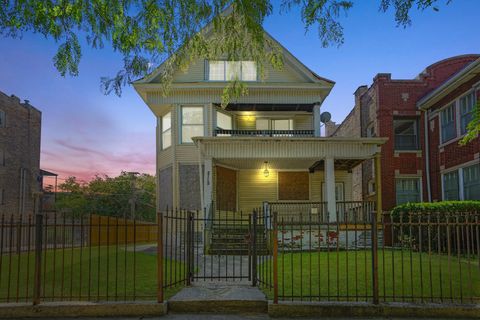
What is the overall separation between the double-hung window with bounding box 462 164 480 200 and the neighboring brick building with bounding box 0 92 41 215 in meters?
27.6

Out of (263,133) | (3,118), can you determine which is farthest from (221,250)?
(3,118)

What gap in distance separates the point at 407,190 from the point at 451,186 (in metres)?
2.55

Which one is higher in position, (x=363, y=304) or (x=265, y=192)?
(x=265, y=192)

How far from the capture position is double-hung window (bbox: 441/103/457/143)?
18500 mm

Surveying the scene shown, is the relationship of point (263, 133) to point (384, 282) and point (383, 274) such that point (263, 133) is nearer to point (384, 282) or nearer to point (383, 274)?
point (383, 274)

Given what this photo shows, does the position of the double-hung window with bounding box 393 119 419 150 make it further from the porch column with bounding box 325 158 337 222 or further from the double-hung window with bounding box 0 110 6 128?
the double-hung window with bounding box 0 110 6 128

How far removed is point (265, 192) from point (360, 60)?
7678 mm

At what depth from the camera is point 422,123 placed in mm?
21125

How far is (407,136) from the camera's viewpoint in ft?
70.5

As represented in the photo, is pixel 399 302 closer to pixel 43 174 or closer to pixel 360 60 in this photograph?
pixel 360 60

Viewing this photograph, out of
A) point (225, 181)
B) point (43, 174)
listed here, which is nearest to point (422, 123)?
point (225, 181)

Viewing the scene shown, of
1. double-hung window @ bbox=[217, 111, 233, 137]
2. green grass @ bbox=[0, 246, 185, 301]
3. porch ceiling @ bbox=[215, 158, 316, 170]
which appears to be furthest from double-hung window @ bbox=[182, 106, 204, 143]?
green grass @ bbox=[0, 246, 185, 301]

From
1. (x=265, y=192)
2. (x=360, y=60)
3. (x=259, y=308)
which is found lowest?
(x=259, y=308)

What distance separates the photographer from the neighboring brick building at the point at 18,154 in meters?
32.1
